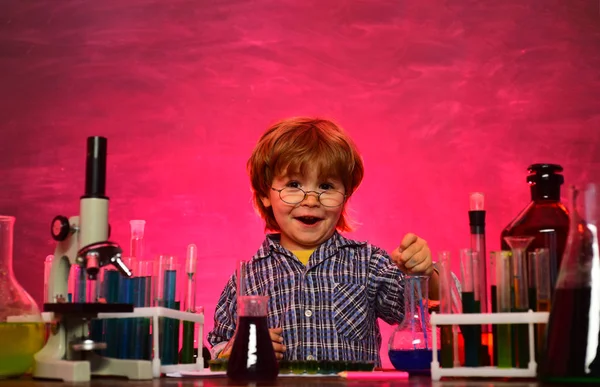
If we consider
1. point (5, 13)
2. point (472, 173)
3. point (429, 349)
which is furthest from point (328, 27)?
point (429, 349)

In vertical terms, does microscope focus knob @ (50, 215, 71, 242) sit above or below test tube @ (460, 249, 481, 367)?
above

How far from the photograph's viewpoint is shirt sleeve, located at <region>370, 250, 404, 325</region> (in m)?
1.84

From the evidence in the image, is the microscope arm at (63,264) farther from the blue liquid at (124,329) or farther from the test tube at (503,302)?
the test tube at (503,302)

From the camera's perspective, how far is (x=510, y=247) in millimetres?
1152

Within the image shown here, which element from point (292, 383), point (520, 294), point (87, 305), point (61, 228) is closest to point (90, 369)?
point (87, 305)

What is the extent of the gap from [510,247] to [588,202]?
180mm

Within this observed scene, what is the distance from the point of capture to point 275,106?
3240mm

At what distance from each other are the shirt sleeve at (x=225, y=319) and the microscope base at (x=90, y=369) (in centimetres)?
55

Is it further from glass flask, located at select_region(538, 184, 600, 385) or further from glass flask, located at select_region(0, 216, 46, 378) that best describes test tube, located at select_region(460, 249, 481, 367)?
glass flask, located at select_region(0, 216, 46, 378)

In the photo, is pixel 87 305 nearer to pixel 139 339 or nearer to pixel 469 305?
pixel 139 339

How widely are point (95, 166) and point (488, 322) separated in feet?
1.97

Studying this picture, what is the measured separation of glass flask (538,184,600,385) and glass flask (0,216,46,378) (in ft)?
2.34

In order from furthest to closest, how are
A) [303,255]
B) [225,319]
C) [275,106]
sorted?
1. [275,106]
2. [303,255]
3. [225,319]

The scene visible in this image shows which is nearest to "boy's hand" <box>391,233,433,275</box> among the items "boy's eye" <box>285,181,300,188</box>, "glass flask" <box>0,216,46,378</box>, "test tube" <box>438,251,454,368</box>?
"test tube" <box>438,251,454,368</box>
